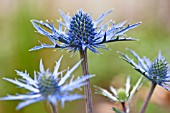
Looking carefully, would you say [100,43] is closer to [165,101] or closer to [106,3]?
[165,101]

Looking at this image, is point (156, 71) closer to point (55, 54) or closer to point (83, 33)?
point (83, 33)

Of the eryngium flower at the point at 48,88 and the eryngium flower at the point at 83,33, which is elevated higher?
the eryngium flower at the point at 83,33

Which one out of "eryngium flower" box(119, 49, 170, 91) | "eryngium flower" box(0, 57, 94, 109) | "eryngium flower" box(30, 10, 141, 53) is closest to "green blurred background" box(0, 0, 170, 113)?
"eryngium flower" box(119, 49, 170, 91)

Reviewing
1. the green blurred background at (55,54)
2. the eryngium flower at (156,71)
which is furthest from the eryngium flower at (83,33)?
the green blurred background at (55,54)

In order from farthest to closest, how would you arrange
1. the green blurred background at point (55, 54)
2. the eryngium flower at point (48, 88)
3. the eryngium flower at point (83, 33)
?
the green blurred background at point (55, 54)
the eryngium flower at point (83, 33)
the eryngium flower at point (48, 88)

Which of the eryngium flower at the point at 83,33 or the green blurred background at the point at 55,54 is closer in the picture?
the eryngium flower at the point at 83,33

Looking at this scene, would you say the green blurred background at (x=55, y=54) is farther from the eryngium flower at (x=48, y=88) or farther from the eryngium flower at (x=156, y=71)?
the eryngium flower at (x=48, y=88)

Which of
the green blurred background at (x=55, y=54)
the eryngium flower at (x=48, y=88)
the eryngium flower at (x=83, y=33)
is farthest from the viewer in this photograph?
the green blurred background at (x=55, y=54)

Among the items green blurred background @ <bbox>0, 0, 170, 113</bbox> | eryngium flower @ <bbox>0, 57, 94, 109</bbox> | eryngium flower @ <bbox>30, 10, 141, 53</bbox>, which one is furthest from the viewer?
green blurred background @ <bbox>0, 0, 170, 113</bbox>

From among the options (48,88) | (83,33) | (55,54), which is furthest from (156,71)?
(55,54)

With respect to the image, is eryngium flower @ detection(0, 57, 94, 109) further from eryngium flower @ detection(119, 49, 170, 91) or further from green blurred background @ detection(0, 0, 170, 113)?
green blurred background @ detection(0, 0, 170, 113)

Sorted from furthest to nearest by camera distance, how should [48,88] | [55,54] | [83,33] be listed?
[55,54] → [83,33] → [48,88]

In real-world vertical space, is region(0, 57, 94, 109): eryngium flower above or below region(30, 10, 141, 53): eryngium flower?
below
